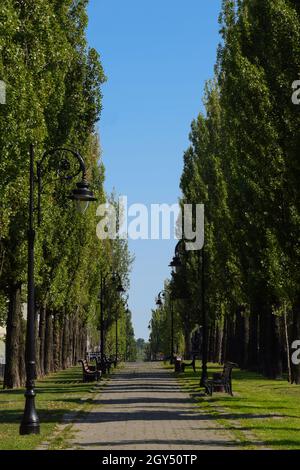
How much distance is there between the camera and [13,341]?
37.0 meters

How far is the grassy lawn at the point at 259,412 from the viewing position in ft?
57.9

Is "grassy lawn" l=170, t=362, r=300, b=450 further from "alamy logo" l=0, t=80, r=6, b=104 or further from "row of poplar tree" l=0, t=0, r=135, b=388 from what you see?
"alamy logo" l=0, t=80, r=6, b=104

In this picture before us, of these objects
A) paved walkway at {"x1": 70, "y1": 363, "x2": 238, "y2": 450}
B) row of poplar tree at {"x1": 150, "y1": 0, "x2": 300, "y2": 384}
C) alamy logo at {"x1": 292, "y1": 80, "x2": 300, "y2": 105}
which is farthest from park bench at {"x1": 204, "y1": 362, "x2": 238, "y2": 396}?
alamy logo at {"x1": 292, "y1": 80, "x2": 300, "y2": 105}

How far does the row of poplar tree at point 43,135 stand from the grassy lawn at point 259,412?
26.1 ft

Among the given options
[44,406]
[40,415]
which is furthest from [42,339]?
[40,415]

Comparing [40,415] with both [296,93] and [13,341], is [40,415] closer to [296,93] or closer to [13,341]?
[296,93]

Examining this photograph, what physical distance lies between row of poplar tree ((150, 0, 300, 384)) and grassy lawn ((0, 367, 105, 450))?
7.98m

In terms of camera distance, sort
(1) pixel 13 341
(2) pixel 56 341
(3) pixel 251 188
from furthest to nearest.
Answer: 1. (2) pixel 56 341
2. (3) pixel 251 188
3. (1) pixel 13 341

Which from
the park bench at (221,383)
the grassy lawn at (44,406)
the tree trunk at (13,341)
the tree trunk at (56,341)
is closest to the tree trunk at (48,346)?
the tree trunk at (56,341)

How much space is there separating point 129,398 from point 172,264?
27.7 ft

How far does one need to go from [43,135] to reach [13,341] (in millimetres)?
9073
